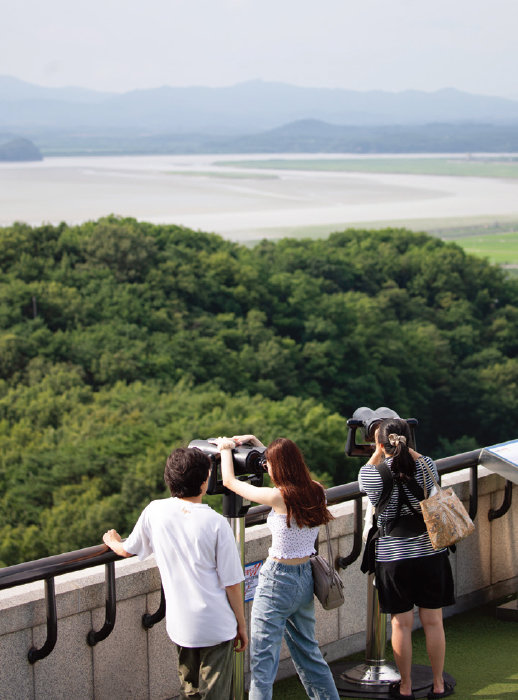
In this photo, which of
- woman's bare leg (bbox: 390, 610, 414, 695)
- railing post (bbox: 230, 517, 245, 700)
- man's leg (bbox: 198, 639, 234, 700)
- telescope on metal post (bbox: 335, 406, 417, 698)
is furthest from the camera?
telescope on metal post (bbox: 335, 406, 417, 698)

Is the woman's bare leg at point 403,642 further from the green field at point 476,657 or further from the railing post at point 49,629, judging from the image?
the railing post at point 49,629

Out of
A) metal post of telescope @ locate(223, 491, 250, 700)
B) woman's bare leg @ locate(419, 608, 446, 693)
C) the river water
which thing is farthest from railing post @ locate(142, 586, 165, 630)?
the river water

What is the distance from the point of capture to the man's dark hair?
162 inches

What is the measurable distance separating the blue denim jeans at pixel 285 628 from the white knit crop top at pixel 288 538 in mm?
63

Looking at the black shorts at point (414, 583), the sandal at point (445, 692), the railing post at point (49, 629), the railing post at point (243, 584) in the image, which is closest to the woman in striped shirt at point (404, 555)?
the black shorts at point (414, 583)

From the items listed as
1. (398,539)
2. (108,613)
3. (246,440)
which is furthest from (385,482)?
(108,613)

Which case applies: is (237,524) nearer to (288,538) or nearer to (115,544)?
(288,538)

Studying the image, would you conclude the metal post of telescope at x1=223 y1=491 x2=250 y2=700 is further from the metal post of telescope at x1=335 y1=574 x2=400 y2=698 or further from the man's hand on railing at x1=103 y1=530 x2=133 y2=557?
the metal post of telescope at x1=335 y1=574 x2=400 y2=698

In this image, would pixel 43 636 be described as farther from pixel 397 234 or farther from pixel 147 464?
pixel 397 234

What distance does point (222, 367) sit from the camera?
61.1 meters

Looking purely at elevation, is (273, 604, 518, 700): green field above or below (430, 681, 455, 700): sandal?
below

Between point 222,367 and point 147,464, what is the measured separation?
2417cm

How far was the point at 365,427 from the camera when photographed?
207 inches

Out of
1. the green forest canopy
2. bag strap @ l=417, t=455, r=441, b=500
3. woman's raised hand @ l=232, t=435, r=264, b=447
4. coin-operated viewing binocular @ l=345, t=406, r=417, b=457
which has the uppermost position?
woman's raised hand @ l=232, t=435, r=264, b=447
